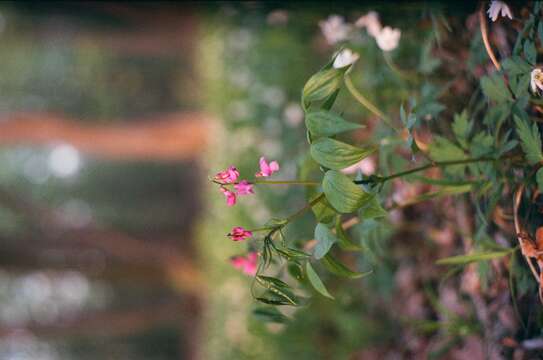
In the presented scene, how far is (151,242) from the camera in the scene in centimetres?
376

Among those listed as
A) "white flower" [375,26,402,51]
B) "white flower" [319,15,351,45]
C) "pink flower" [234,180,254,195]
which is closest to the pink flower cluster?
"pink flower" [234,180,254,195]

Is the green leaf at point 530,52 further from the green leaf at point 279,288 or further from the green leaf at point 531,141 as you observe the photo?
the green leaf at point 279,288

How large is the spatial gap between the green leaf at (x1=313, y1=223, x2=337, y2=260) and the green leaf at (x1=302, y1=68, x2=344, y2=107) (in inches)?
5.2

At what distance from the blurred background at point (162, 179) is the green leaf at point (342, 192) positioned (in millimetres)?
141

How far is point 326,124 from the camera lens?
68cm

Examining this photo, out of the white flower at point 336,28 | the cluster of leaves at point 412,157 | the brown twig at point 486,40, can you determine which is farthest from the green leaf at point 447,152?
the white flower at point 336,28

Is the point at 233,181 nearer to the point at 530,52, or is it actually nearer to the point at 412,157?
the point at 412,157

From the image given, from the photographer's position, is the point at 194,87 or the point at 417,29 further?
the point at 194,87

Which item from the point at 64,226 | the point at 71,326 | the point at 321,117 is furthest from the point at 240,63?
the point at 321,117

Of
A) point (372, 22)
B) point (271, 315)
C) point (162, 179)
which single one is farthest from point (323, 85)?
point (162, 179)

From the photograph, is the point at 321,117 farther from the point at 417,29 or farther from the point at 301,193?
the point at 301,193

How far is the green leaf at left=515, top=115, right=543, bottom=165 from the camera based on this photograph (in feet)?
2.17

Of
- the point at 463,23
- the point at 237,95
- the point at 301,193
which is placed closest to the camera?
the point at 463,23

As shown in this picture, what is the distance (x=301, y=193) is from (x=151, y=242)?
191cm
